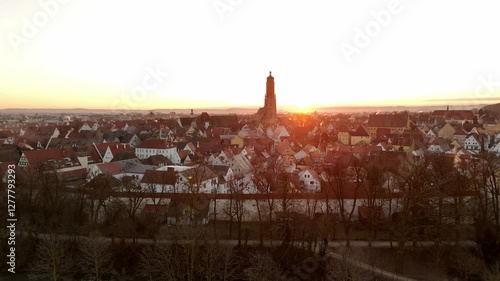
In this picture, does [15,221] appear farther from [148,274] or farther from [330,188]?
[330,188]

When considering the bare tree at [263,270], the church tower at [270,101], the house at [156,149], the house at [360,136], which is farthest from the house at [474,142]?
the church tower at [270,101]

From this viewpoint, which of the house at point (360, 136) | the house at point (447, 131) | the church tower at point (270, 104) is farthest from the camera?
the church tower at point (270, 104)

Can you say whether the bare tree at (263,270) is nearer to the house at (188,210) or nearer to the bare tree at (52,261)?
the house at (188,210)

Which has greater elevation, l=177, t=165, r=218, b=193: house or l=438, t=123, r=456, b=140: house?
l=438, t=123, r=456, b=140: house

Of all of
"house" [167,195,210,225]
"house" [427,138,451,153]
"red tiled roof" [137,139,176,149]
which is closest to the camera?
"house" [167,195,210,225]

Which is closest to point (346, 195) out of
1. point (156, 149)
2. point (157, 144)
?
point (156, 149)

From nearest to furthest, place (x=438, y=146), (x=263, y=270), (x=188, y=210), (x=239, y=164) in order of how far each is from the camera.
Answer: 1. (x=263, y=270)
2. (x=188, y=210)
3. (x=239, y=164)
4. (x=438, y=146)

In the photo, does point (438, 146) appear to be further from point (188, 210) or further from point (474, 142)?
point (188, 210)

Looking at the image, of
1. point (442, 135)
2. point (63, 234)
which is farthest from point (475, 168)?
point (442, 135)

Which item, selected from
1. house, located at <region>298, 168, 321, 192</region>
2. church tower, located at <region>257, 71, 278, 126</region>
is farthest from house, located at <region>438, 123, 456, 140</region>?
house, located at <region>298, 168, 321, 192</region>

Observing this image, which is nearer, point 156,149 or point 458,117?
point 156,149

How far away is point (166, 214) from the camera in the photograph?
78.4ft

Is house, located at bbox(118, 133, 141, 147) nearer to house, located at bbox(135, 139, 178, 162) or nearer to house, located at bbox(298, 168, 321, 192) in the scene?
house, located at bbox(135, 139, 178, 162)

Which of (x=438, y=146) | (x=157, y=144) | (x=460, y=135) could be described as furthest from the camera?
(x=460, y=135)
